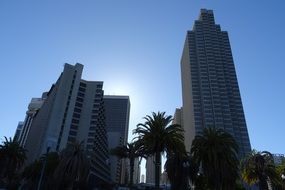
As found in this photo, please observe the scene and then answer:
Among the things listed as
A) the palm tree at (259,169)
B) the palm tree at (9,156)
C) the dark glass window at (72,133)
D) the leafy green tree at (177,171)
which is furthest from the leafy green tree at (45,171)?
the dark glass window at (72,133)

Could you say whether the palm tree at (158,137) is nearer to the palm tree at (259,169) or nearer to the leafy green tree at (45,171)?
the palm tree at (259,169)

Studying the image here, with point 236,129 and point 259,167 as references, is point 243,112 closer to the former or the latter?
point 236,129

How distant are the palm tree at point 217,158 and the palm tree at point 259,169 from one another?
19.6 feet

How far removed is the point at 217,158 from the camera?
41.2 m

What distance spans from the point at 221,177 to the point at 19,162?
5548cm

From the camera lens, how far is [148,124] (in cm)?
4612

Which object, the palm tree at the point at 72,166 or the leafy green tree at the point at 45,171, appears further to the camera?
the leafy green tree at the point at 45,171

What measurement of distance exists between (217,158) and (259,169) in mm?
11098

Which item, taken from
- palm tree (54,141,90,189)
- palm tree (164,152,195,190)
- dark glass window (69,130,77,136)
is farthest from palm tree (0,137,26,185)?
dark glass window (69,130,77,136)

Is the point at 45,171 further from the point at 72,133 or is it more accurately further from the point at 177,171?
the point at 72,133

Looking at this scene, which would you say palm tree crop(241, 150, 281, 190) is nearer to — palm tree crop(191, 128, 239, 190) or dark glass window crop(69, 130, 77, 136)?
palm tree crop(191, 128, 239, 190)

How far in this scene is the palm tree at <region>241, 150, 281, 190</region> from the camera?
46.8 metres

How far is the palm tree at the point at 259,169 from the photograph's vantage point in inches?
1842

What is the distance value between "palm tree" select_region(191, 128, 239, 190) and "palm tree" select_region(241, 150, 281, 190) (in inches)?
236
